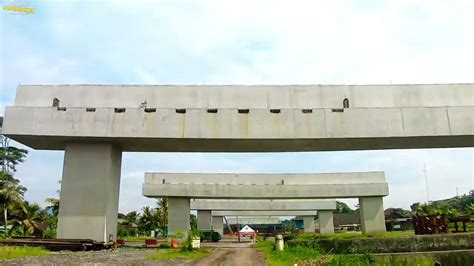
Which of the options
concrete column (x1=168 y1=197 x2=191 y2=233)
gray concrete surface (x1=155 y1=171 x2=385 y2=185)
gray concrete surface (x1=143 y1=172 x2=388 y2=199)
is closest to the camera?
gray concrete surface (x1=143 y1=172 x2=388 y2=199)

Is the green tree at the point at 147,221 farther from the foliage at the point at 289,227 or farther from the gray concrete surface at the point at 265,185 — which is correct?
the gray concrete surface at the point at 265,185

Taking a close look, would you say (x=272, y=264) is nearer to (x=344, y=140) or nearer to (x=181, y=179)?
(x=344, y=140)

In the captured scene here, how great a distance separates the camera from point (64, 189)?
16625 mm

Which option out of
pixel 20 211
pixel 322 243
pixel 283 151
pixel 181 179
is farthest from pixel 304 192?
pixel 20 211

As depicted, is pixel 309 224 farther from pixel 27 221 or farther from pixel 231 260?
pixel 231 260

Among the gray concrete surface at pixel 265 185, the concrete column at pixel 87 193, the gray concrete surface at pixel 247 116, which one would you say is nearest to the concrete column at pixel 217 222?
the gray concrete surface at pixel 265 185

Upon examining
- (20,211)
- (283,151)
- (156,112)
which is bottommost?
(20,211)

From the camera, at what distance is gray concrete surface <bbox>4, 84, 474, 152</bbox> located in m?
16.2

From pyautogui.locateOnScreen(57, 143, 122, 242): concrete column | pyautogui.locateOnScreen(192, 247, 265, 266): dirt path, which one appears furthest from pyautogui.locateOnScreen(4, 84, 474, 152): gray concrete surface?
pyautogui.locateOnScreen(192, 247, 265, 266): dirt path

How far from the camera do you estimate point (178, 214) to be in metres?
32.0

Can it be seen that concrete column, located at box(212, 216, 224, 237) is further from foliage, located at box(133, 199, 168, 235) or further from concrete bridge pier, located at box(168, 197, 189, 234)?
concrete bridge pier, located at box(168, 197, 189, 234)

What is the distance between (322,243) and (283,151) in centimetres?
485

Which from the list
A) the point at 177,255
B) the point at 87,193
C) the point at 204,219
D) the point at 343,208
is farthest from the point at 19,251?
the point at 343,208

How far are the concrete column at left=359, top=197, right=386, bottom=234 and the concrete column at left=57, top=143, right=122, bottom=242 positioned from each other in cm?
2307
